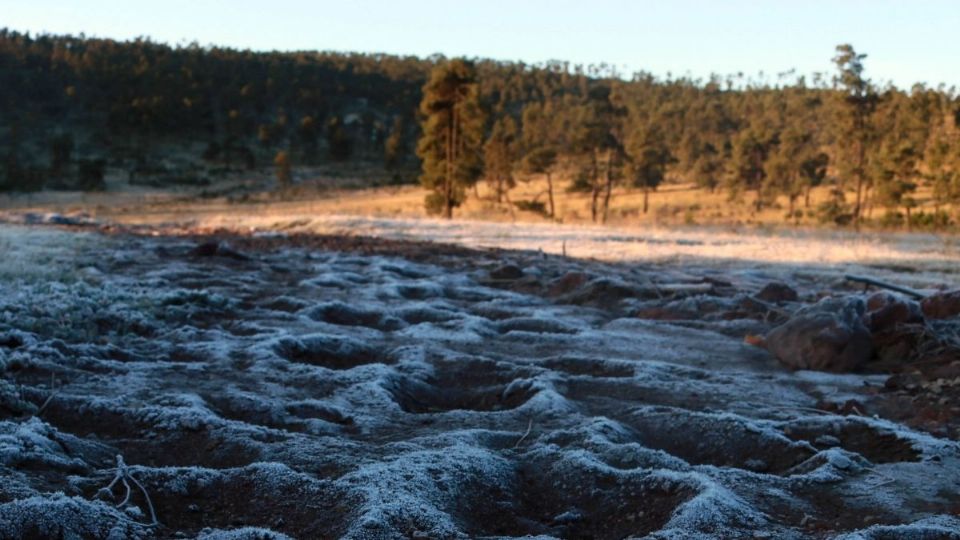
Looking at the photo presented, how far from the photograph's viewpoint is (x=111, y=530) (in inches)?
116

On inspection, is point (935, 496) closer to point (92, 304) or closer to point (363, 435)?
point (363, 435)

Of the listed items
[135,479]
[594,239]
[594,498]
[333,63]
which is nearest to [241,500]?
[135,479]

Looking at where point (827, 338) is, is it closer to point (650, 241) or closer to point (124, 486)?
point (124, 486)

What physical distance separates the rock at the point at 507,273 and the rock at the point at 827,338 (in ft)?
15.4

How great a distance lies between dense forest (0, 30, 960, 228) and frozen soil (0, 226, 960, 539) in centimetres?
2574

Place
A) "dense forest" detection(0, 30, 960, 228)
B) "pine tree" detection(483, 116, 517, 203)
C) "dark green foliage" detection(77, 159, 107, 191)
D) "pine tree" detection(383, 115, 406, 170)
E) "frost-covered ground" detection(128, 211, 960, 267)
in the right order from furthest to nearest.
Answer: "pine tree" detection(383, 115, 406, 170) → "pine tree" detection(483, 116, 517, 203) → "dark green foliage" detection(77, 159, 107, 191) → "dense forest" detection(0, 30, 960, 228) → "frost-covered ground" detection(128, 211, 960, 267)

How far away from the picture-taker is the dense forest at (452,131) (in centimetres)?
3797

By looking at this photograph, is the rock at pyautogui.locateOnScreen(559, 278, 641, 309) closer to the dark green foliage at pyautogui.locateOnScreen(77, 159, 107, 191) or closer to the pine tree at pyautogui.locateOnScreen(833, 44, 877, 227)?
the pine tree at pyautogui.locateOnScreen(833, 44, 877, 227)

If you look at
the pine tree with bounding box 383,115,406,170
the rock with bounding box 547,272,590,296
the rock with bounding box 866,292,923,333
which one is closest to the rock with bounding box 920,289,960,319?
the rock with bounding box 866,292,923,333

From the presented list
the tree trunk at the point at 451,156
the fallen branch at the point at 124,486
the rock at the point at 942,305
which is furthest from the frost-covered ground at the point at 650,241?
the tree trunk at the point at 451,156

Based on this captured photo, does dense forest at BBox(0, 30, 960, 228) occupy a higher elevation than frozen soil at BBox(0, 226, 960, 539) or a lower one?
higher

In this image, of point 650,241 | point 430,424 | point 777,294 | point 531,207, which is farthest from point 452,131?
point 430,424

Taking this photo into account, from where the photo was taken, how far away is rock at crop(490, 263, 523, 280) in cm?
1102

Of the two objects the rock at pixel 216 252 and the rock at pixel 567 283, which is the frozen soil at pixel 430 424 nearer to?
the rock at pixel 567 283
